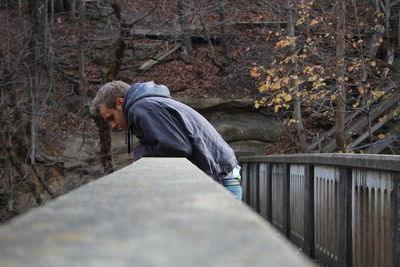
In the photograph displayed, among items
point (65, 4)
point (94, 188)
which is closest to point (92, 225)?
point (94, 188)

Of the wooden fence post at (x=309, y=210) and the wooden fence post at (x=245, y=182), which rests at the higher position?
the wooden fence post at (x=309, y=210)

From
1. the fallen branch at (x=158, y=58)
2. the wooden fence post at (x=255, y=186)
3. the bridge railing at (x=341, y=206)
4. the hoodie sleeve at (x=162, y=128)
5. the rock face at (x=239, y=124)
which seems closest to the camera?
the hoodie sleeve at (x=162, y=128)

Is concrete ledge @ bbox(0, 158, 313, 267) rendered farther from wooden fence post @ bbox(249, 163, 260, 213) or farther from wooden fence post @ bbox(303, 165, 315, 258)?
wooden fence post @ bbox(249, 163, 260, 213)

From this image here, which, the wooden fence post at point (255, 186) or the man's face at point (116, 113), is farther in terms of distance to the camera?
the wooden fence post at point (255, 186)

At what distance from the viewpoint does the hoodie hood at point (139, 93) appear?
411 centimetres

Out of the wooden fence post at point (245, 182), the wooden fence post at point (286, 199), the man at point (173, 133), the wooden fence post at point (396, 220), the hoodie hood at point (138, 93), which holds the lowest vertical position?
the wooden fence post at point (245, 182)

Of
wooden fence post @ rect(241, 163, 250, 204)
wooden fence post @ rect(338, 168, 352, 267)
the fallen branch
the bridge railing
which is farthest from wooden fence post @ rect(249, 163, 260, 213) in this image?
the fallen branch

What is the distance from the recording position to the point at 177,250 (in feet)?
2.53

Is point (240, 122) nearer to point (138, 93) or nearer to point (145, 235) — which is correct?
point (138, 93)

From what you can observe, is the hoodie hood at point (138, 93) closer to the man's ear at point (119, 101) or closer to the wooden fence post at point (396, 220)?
the man's ear at point (119, 101)

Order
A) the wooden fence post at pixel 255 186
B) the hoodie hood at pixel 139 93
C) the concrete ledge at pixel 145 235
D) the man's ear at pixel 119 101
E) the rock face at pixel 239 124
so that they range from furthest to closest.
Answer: the rock face at pixel 239 124 < the wooden fence post at pixel 255 186 < the man's ear at pixel 119 101 < the hoodie hood at pixel 139 93 < the concrete ledge at pixel 145 235

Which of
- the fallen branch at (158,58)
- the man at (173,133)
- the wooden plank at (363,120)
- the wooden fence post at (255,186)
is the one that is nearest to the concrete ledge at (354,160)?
the man at (173,133)

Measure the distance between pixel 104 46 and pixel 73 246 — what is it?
24.0 metres

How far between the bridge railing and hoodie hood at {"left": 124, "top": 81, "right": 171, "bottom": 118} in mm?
1695
